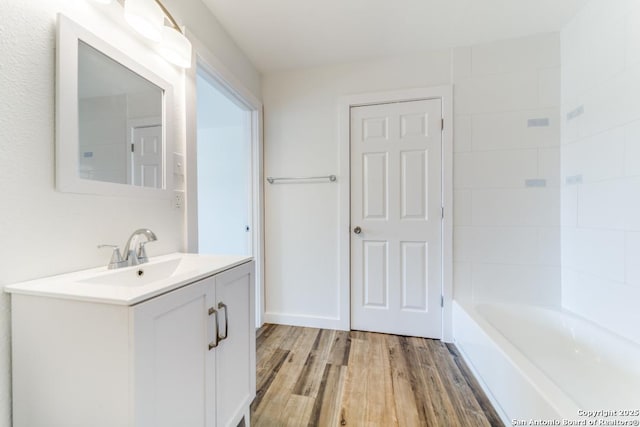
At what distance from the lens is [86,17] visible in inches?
35.9

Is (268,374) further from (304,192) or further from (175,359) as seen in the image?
(304,192)

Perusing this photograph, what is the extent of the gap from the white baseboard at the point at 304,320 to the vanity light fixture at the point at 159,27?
1972 millimetres

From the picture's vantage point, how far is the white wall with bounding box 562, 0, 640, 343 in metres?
1.27

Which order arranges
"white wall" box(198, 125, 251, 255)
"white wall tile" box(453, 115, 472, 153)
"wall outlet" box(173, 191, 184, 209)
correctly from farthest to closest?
"white wall" box(198, 125, 251, 255) < "white wall tile" box(453, 115, 472, 153) < "wall outlet" box(173, 191, 184, 209)

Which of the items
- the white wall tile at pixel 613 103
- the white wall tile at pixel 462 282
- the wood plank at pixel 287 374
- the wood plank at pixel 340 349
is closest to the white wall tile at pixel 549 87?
the white wall tile at pixel 613 103

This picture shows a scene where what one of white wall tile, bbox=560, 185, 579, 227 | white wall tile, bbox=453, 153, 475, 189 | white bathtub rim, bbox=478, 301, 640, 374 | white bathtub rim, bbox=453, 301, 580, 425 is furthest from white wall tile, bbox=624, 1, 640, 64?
white bathtub rim, bbox=453, 301, 580, 425

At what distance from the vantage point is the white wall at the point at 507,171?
5.90 ft

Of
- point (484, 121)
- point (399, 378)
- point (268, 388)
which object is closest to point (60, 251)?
point (268, 388)

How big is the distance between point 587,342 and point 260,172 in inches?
96.7

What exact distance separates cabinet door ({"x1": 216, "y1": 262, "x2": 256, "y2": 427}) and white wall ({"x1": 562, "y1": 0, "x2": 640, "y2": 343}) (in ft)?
6.22

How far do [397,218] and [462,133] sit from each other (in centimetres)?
80

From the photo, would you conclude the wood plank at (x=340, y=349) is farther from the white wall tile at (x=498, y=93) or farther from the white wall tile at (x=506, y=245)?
the white wall tile at (x=498, y=93)

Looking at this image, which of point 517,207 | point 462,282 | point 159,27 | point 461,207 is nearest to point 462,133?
point 461,207

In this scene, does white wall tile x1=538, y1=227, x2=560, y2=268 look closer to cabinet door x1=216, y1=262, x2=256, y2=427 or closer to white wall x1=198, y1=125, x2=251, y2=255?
cabinet door x1=216, y1=262, x2=256, y2=427
